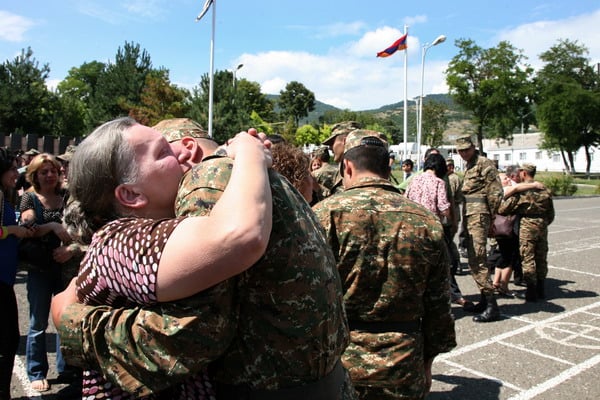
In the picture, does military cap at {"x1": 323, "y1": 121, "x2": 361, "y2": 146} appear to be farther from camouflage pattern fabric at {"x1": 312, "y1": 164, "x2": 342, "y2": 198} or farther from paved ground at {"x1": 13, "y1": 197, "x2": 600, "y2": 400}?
paved ground at {"x1": 13, "y1": 197, "x2": 600, "y2": 400}

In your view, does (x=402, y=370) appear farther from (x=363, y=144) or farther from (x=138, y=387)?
(x=138, y=387)

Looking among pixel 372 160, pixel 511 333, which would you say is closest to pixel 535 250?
pixel 511 333

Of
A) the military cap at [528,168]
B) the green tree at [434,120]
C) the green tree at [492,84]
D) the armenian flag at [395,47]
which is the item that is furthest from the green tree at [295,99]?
the military cap at [528,168]

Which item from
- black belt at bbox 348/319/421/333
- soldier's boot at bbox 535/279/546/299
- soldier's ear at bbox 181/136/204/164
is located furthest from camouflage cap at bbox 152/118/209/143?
soldier's boot at bbox 535/279/546/299

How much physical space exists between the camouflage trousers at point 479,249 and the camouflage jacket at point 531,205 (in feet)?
2.38

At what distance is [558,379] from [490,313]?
1.63 metres

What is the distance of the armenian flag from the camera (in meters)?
23.0

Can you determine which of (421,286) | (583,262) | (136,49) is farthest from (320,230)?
(136,49)

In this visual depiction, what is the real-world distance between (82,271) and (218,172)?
470 millimetres

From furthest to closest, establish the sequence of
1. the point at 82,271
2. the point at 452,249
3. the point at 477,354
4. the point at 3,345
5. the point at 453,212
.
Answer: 1. the point at 452,249
2. the point at 453,212
3. the point at 477,354
4. the point at 3,345
5. the point at 82,271

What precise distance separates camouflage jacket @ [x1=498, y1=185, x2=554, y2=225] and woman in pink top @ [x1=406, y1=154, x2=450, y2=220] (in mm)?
1503

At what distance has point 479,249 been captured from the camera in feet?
20.5

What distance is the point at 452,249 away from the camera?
7250 mm

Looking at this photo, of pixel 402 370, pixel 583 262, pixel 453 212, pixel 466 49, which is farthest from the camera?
pixel 466 49
